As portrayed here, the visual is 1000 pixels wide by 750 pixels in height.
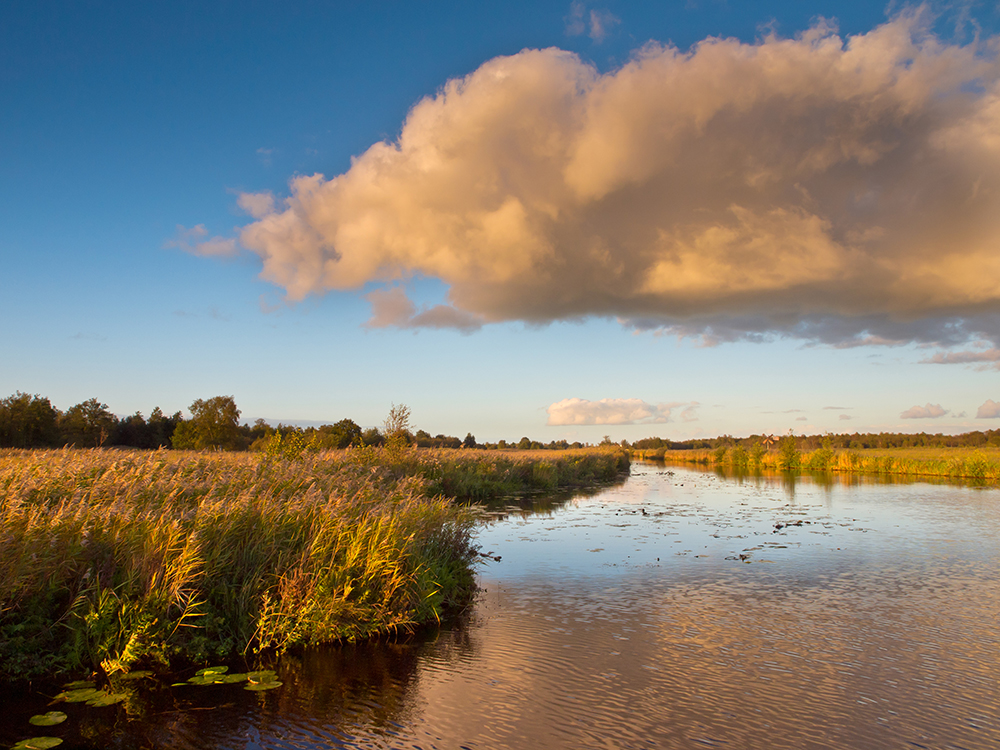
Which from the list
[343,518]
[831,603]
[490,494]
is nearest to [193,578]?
[343,518]

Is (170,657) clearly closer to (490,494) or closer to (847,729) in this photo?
(847,729)

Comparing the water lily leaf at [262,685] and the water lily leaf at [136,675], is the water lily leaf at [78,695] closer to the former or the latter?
the water lily leaf at [136,675]

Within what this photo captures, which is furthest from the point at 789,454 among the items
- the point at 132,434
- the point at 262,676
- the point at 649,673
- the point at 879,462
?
the point at 132,434

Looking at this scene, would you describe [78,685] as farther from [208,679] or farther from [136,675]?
[208,679]

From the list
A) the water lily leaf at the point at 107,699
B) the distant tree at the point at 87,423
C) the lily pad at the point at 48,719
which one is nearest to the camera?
the lily pad at the point at 48,719

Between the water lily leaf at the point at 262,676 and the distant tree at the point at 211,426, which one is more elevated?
the distant tree at the point at 211,426

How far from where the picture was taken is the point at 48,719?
5.23m

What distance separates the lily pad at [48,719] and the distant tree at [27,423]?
155ft

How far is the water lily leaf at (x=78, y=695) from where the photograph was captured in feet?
18.6

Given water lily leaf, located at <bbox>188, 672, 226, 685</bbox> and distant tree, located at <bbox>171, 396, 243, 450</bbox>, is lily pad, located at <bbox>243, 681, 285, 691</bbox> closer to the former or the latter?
water lily leaf, located at <bbox>188, 672, 226, 685</bbox>

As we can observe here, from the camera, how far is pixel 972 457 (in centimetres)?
4494

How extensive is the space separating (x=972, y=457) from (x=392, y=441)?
4630 centimetres

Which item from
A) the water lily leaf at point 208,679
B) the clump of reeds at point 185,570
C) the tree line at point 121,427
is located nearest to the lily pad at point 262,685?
the water lily leaf at point 208,679

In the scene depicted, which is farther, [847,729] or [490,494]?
[490,494]
